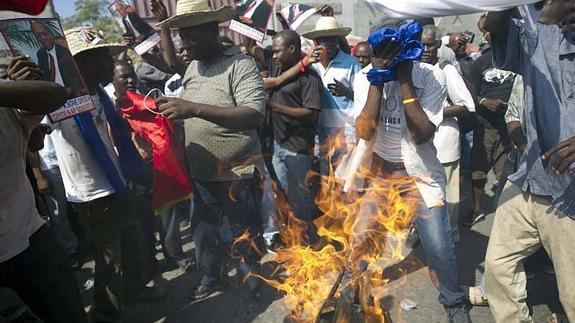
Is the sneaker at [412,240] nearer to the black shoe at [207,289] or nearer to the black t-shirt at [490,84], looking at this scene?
the black t-shirt at [490,84]

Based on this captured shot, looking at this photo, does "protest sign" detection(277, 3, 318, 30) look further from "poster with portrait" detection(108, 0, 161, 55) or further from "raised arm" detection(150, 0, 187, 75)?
"raised arm" detection(150, 0, 187, 75)

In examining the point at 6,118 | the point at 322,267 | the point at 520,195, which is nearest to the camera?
the point at 6,118

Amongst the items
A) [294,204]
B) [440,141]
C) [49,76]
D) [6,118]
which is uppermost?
[49,76]

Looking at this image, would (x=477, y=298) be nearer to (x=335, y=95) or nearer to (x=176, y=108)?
(x=335, y=95)

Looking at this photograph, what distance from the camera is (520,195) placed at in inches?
111

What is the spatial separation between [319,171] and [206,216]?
71.7 inches

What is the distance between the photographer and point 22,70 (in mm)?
2211

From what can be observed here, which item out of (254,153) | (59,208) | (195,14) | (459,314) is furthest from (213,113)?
(59,208)

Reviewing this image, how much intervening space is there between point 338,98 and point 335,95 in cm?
15

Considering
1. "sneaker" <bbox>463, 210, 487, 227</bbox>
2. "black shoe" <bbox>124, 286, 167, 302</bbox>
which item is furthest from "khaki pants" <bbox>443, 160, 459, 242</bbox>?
"black shoe" <bbox>124, 286, 167, 302</bbox>

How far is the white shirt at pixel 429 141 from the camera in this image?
3129 mm

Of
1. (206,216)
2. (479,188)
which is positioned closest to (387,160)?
(206,216)

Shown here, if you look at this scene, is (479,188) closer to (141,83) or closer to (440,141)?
(440,141)

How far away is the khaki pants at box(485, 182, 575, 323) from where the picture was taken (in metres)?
2.57
